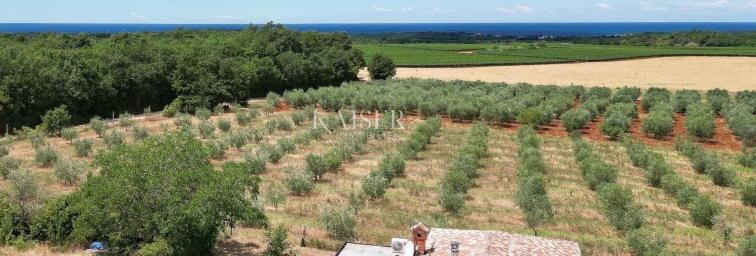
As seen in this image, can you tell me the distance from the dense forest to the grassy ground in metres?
10.6

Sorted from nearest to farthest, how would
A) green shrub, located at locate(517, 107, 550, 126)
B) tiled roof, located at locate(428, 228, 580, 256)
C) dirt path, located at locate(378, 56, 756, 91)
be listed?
1. tiled roof, located at locate(428, 228, 580, 256)
2. green shrub, located at locate(517, 107, 550, 126)
3. dirt path, located at locate(378, 56, 756, 91)

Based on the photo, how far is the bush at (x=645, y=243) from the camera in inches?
844

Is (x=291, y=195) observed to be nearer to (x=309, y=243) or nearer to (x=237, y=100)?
(x=309, y=243)

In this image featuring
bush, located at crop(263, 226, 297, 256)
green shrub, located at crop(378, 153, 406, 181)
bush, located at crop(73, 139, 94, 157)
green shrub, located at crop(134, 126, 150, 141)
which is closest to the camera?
bush, located at crop(263, 226, 297, 256)

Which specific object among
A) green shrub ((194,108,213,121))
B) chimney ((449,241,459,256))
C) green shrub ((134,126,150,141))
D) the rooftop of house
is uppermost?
chimney ((449,241,459,256))

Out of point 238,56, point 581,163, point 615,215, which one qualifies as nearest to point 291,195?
point 615,215

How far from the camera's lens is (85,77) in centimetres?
5600

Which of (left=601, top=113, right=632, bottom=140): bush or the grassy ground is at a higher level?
(left=601, top=113, right=632, bottom=140): bush

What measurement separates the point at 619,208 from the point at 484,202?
6.00m

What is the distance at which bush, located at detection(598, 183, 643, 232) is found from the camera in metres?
24.8

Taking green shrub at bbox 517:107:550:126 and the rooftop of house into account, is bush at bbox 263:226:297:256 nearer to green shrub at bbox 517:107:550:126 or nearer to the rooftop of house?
the rooftop of house

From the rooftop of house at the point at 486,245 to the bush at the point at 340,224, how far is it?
11.0 ft

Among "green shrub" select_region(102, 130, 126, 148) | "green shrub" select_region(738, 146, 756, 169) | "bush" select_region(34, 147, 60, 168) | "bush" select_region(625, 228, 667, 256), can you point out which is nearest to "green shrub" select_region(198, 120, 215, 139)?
"green shrub" select_region(102, 130, 126, 148)

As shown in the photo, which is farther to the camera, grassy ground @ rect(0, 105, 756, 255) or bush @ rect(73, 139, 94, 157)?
bush @ rect(73, 139, 94, 157)
